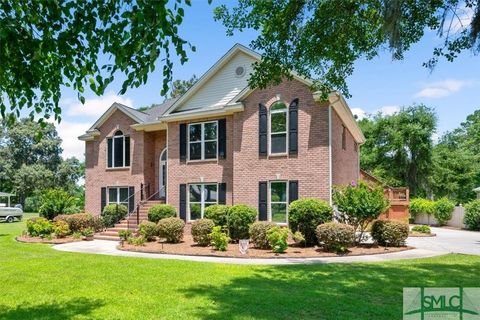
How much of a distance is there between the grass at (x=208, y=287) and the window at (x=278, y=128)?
274 inches

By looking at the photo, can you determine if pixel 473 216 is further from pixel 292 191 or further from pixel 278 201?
pixel 278 201

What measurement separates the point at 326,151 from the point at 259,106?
3583 mm

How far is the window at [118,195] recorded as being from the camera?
22.2m

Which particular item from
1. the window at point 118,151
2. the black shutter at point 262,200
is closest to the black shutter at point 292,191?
the black shutter at point 262,200

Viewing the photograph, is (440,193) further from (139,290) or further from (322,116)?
(139,290)

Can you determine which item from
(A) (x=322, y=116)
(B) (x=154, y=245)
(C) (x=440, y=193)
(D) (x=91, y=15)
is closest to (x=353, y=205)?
(A) (x=322, y=116)

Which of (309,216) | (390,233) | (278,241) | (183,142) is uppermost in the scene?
(183,142)

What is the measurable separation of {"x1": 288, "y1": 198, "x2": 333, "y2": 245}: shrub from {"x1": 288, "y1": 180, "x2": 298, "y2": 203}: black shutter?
1462mm

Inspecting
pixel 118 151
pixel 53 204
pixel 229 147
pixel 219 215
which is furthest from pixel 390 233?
pixel 53 204

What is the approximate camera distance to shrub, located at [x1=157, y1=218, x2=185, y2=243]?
1538 cm

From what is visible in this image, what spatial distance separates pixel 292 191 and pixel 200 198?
486 centimetres

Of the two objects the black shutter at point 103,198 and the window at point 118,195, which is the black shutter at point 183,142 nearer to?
the window at point 118,195

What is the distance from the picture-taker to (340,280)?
8.70 m

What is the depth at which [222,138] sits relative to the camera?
18.4 metres
